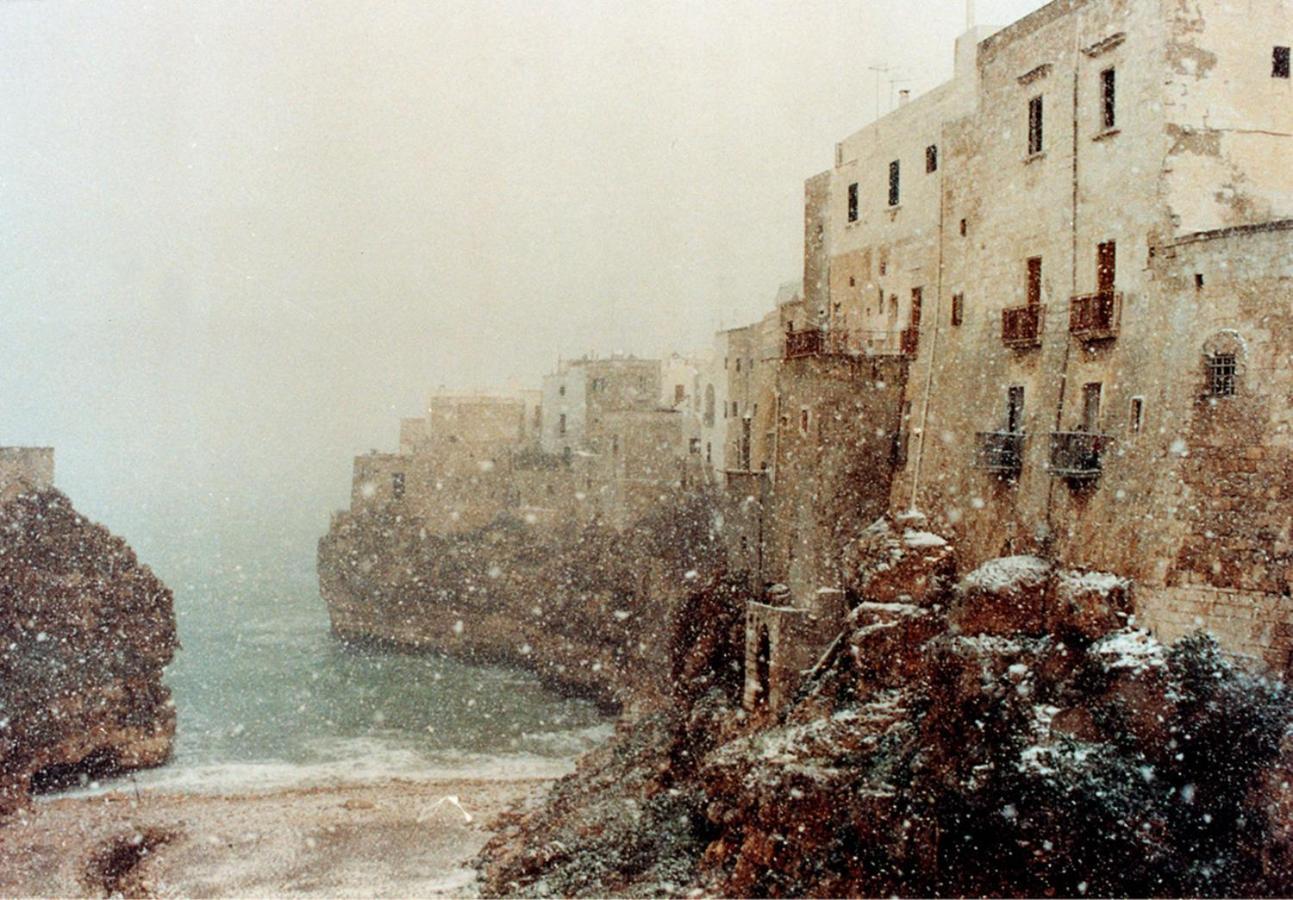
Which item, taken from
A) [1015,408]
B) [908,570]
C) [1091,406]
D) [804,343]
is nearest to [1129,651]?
[1091,406]

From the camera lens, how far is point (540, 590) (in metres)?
52.1

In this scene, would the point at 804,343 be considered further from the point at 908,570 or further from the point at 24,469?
the point at 24,469

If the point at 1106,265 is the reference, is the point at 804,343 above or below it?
below

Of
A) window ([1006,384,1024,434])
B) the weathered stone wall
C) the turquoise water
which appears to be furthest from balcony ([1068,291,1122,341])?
the turquoise water

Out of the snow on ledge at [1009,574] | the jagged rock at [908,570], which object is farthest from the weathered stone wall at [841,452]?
the snow on ledge at [1009,574]

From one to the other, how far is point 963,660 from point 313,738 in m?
Answer: 28.1

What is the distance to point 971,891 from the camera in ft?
57.3

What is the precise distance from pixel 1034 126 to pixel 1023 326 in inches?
163

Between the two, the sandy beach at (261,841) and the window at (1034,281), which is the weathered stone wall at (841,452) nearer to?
the window at (1034,281)

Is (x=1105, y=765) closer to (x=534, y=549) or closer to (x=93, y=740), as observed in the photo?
(x=93, y=740)

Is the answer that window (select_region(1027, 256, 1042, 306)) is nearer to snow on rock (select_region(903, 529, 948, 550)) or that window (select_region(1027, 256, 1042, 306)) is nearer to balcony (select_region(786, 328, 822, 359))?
snow on rock (select_region(903, 529, 948, 550))

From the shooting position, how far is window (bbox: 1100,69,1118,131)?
19.7 metres

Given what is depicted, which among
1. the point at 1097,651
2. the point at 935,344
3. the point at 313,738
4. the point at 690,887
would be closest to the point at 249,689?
the point at 313,738

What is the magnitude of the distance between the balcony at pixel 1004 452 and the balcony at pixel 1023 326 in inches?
72.9
